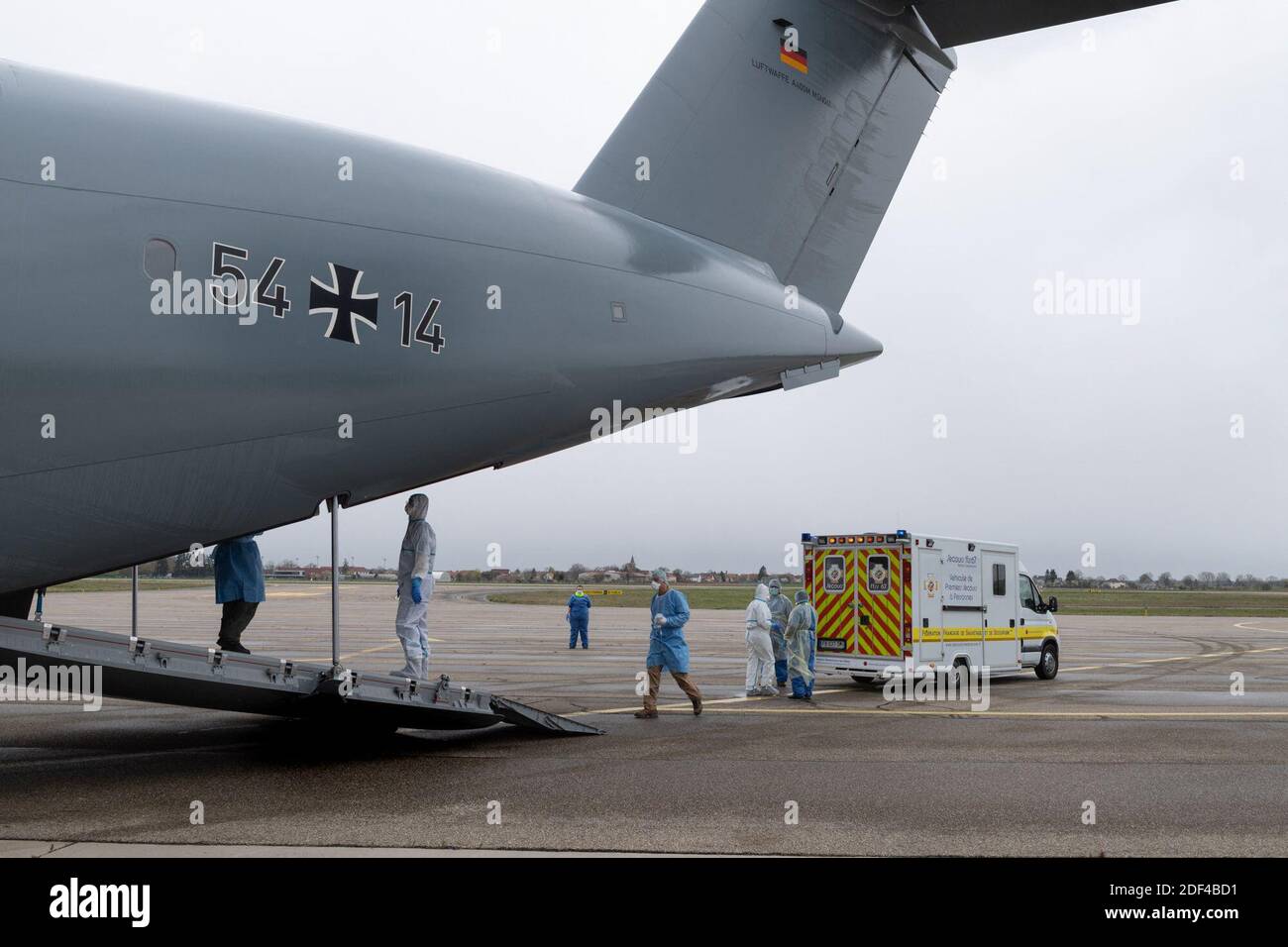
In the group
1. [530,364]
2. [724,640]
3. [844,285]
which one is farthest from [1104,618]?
[530,364]

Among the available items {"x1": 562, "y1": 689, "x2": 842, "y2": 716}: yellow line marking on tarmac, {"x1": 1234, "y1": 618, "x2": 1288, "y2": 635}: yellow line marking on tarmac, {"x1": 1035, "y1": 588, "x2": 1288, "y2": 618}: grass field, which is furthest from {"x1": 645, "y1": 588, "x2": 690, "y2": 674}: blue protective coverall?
{"x1": 1035, "y1": 588, "x2": 1288, "y2": 618}: grass field

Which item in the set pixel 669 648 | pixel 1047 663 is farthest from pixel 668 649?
pixel 1047 663

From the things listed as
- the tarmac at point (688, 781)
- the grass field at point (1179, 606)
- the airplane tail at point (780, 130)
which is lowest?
the grass field at point (1179, 606)

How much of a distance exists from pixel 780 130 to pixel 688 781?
6006 millimetres

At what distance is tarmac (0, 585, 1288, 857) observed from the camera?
6.41 m

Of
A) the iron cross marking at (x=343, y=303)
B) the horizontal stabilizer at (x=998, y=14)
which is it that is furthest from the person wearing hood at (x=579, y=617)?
the iron cross marking at (x=343, y=303)

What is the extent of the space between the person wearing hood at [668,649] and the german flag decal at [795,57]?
6.08 meters

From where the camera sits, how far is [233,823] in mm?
6695

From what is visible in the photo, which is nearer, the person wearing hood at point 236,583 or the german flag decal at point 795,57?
the person wearing hood at point 236,583

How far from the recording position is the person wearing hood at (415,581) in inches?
368

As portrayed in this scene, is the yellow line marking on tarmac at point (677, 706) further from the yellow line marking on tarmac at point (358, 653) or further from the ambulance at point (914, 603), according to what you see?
the yellow line marking on tarmac at point (358, 653)

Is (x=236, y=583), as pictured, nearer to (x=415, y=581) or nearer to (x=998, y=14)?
(x=415, y=581)

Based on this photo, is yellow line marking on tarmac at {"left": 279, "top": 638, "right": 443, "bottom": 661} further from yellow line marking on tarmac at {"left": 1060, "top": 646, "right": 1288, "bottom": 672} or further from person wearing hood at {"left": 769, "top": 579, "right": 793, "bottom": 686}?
yellow line marking on tarmac at {"left": 1060, "top": 646, "right": 1288, "bottom": 672}
